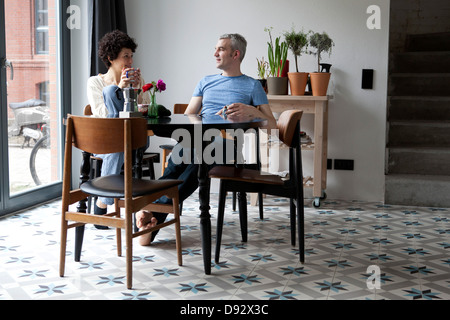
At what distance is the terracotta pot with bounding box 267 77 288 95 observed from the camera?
14.9ft

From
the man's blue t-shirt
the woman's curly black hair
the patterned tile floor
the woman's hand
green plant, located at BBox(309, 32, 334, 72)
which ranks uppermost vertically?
green plant, located at BBox(309, 32, 334, 72)

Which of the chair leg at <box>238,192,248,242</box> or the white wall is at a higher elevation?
the white wall

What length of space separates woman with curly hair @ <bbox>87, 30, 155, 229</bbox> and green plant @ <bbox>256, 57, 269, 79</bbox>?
1033 millimetres

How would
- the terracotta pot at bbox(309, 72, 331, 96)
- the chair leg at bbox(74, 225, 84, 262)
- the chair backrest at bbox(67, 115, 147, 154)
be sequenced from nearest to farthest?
1. the chair backrest at bbox(67, 115, 147, 154)
2. the chair leg at bbox(74, 225, 84, 262)
3. the terracotta pot at bbox(309, 72, 331, 96)

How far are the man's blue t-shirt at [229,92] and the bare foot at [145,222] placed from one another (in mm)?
793

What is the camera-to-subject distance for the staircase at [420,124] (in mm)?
4672

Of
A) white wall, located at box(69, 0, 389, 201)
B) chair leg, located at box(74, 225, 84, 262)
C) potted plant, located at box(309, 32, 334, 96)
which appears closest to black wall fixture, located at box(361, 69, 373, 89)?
white wall, located at box(69, 0, 389, 201)

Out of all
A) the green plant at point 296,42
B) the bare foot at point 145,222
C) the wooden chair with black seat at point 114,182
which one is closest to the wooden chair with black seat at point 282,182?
the wooden chair with black seat at point 114,182

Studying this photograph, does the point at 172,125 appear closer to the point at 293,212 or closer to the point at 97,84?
the point at 293,212

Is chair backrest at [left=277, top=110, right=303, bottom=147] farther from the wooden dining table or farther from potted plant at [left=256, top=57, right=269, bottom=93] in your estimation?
potted plant at [left=256, top=57, right=269, bottom=93]

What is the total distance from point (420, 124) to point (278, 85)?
1.59 m

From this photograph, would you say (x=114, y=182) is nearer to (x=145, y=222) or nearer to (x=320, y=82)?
(x=145, y=222)

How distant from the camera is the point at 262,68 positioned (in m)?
4.71

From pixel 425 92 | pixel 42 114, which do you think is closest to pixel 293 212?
pixel 42 114
